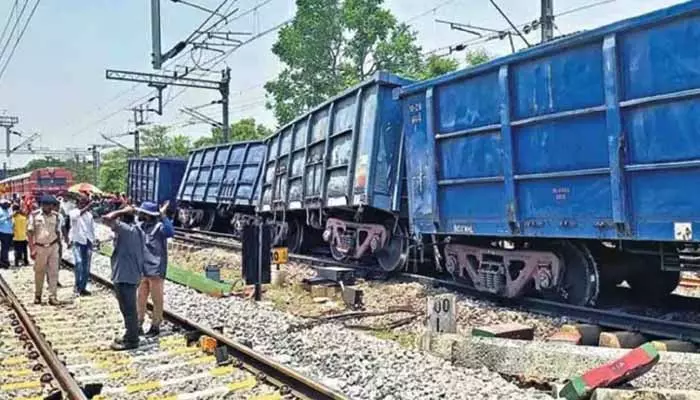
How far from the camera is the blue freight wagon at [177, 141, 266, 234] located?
21734mm

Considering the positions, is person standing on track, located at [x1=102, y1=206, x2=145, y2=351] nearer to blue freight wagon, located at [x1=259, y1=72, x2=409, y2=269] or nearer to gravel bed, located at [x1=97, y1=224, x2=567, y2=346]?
gravel bed, located at [x1=97, y1=224, x2=567, y2=346]

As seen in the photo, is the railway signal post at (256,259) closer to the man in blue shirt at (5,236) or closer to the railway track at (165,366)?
the railway track at (165,366)

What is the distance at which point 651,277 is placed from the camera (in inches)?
357

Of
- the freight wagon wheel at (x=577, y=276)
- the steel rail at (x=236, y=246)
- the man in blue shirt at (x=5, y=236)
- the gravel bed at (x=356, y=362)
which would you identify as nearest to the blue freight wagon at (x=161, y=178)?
the steel rail at (x=236, y=246)

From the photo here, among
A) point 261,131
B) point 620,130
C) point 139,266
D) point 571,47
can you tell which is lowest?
point 139,266

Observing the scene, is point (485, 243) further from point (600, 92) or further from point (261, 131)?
point (261, 131)

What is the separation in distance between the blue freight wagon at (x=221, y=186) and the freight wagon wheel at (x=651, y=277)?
12.3 m

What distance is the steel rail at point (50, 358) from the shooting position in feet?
16.5

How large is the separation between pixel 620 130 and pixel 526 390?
3.09 metres

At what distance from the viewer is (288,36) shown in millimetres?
45875

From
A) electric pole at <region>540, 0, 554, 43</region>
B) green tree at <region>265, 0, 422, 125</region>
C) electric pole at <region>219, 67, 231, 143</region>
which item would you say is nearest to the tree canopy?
green tree at <region>265, 0, 422, 125</region>

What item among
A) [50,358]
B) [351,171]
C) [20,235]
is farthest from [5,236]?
[50,358]

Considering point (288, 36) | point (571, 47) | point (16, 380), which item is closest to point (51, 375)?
point (16, 380)

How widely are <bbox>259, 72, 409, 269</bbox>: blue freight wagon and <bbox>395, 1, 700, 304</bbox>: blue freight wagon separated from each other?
0.93m
